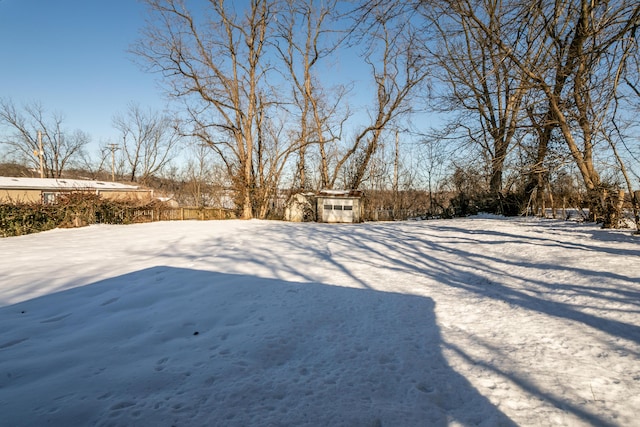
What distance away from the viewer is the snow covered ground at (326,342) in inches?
69.6

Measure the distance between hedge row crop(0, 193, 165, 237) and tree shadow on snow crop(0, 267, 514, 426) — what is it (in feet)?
33.6

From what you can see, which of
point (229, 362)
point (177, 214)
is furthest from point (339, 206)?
point (229, 362)

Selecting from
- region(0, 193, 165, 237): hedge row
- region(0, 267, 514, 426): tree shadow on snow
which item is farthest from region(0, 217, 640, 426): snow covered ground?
region(0, 193, 165, 237): hedge row

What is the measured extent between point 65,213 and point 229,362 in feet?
46.1

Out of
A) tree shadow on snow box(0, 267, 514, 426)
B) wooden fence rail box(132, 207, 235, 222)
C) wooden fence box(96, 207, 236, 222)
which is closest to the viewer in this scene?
tree shadow on snow box(0, 267, 514, 426)

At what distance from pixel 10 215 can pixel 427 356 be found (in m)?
14.5

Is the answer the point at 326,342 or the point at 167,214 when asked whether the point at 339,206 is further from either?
the point at 326,342

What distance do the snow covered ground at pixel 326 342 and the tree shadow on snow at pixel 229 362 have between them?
1 centimetres

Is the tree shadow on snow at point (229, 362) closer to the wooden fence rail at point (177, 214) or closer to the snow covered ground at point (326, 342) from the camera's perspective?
the snow covered ground at point (326, 342)

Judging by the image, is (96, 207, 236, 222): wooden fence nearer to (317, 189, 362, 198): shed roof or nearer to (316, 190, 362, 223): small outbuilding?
(316, 190, 362, 223): small outbuilding

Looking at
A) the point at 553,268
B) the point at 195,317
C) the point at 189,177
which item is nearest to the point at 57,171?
the point at 189,177

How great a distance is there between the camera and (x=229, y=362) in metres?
2.26

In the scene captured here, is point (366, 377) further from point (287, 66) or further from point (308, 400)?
point (287, 66)

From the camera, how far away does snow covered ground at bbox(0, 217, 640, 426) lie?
5.80 feet
